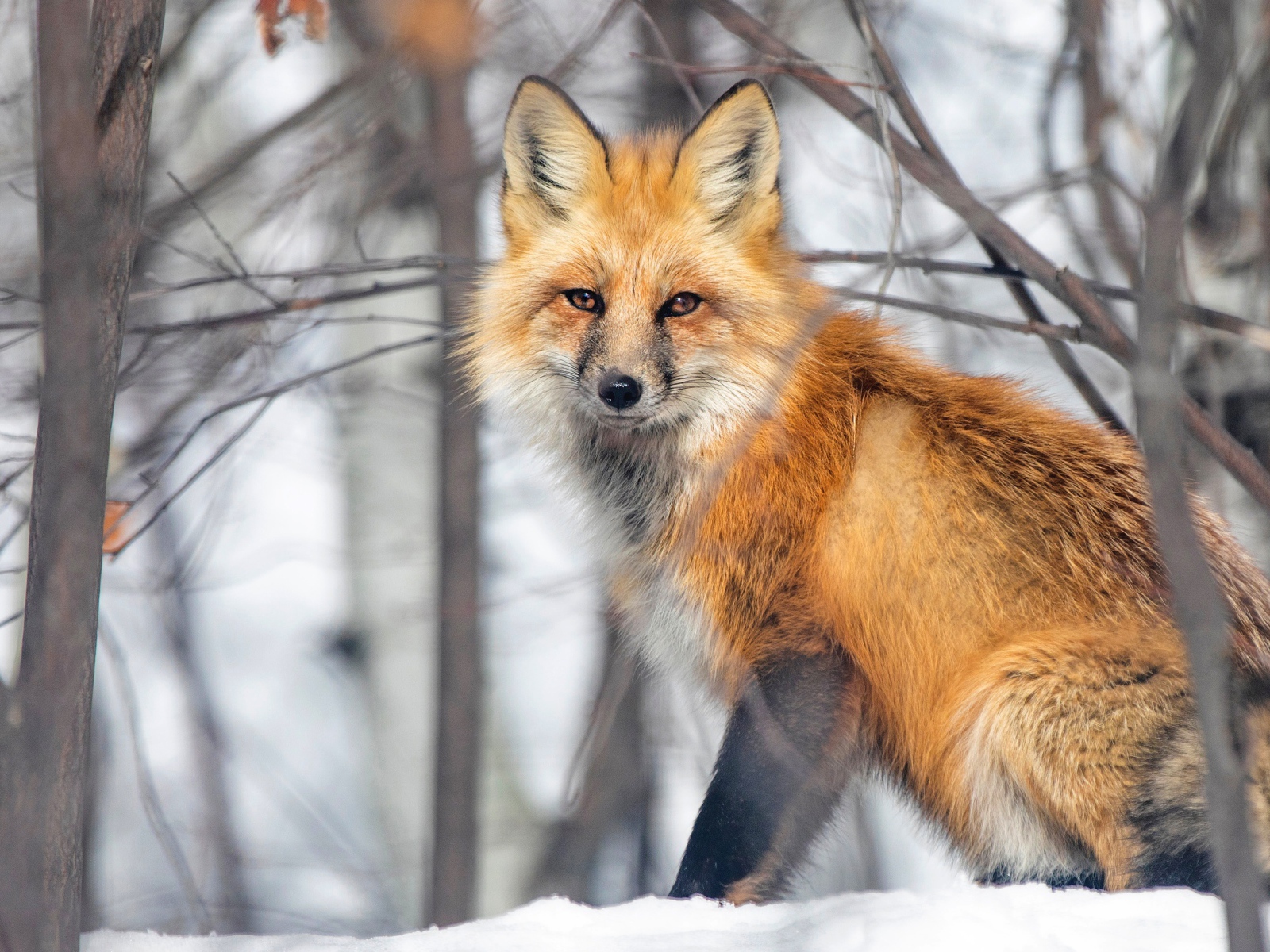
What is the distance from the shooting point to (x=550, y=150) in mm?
4488

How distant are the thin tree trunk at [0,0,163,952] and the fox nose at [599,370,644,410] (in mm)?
1721

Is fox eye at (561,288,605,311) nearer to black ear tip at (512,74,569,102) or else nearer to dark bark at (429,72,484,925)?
black ear tip at (512,74,569,102)

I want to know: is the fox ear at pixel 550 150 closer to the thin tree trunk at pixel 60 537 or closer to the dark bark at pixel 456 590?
the dark bark at pixel 456 590

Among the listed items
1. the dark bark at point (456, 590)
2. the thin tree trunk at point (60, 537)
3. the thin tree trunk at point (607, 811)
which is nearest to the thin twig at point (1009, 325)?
the thin tree trunk at point (60, 537)

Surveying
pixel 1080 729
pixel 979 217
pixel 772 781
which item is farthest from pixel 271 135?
pixel 1080 729

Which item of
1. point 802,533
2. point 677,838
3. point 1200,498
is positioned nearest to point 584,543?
point 802,533

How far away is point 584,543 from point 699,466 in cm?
63

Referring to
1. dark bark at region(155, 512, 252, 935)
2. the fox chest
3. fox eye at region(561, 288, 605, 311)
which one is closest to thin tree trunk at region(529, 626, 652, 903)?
dark bark at region(155, 512, 252, 935)

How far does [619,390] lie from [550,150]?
1.20 meters

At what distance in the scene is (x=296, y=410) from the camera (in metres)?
7.82

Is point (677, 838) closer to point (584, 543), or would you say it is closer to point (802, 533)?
point (584, 543)

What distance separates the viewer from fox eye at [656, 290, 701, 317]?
4.20 metres

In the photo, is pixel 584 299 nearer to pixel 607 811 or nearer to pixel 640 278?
pixel 640 278

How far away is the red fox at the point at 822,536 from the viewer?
3.28 m
